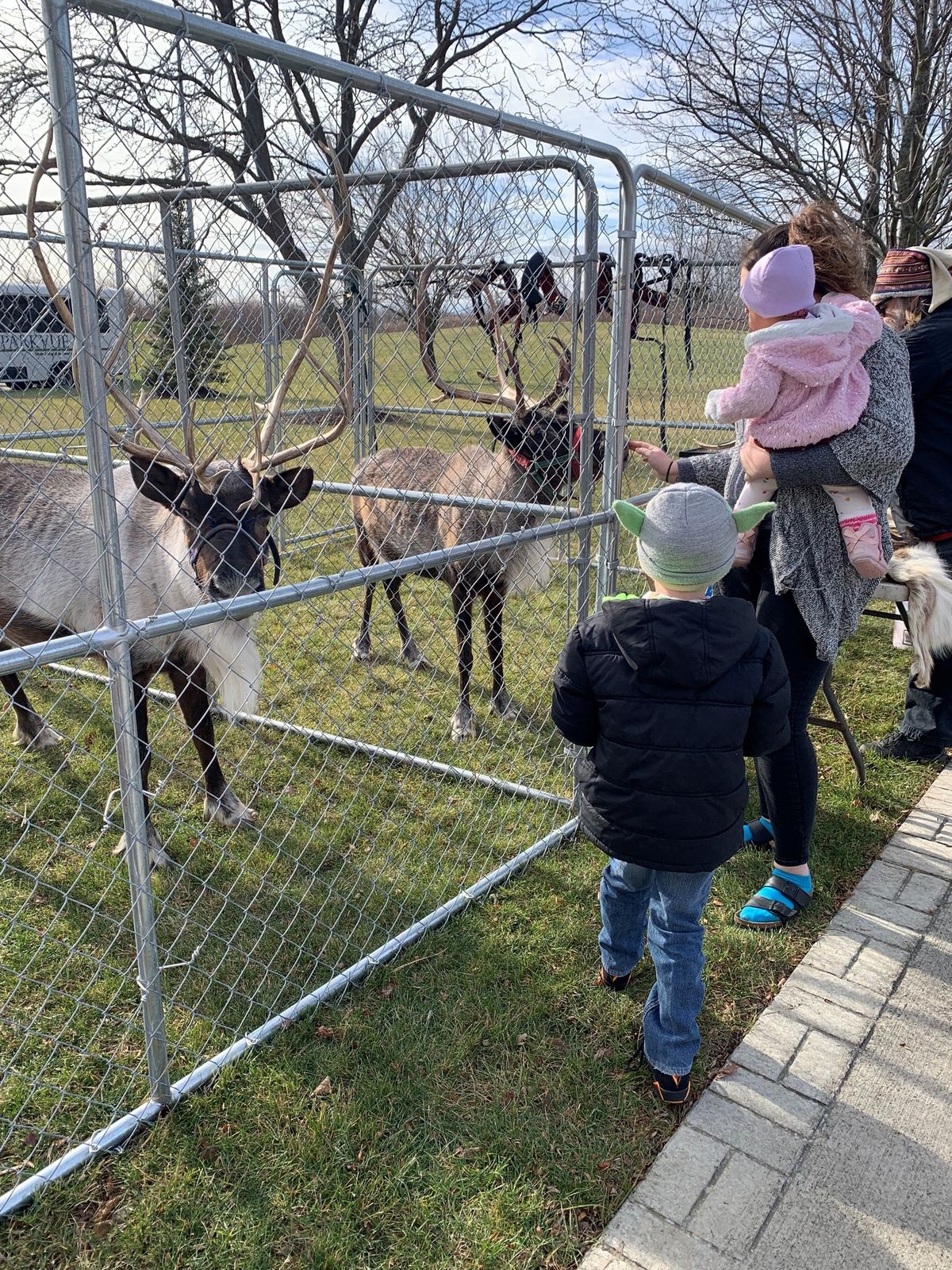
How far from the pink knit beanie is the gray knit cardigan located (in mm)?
310

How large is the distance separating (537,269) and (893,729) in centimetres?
302

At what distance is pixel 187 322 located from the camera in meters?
6.07

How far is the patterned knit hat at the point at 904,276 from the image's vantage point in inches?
128

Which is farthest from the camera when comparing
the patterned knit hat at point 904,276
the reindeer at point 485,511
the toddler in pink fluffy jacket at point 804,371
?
the reindeer at point 485,511

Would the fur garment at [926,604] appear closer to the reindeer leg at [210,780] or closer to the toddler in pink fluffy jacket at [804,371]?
the toddler in pink fluffy jacket at [804,371]

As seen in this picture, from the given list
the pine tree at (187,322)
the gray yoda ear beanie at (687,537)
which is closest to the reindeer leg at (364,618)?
the pine tree at (187,322)

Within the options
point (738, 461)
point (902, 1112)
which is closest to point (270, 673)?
point (738, 461)

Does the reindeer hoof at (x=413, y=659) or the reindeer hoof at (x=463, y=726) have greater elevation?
the reindeer hoof at (x=413, y=659)

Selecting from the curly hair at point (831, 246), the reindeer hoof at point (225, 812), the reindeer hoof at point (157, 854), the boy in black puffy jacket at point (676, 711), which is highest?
the curly hair at point (831, 246)

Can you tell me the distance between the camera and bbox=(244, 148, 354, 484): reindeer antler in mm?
2210

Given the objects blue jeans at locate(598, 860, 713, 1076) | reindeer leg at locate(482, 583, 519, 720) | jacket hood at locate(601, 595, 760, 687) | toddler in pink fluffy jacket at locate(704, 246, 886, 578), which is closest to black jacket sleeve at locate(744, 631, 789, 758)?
jacket hood at locate(601, 595, 760, 687)

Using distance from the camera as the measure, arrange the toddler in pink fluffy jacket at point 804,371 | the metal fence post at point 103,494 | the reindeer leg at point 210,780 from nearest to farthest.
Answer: the metal fence post at point 103,494 → the toddler in pink fluffy jacket at point 804,371 → the reindeer leg at point 210,780

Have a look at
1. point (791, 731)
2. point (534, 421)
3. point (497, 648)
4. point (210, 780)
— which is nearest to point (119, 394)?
point (210, 780)

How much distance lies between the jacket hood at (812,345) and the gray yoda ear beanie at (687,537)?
627 mm
